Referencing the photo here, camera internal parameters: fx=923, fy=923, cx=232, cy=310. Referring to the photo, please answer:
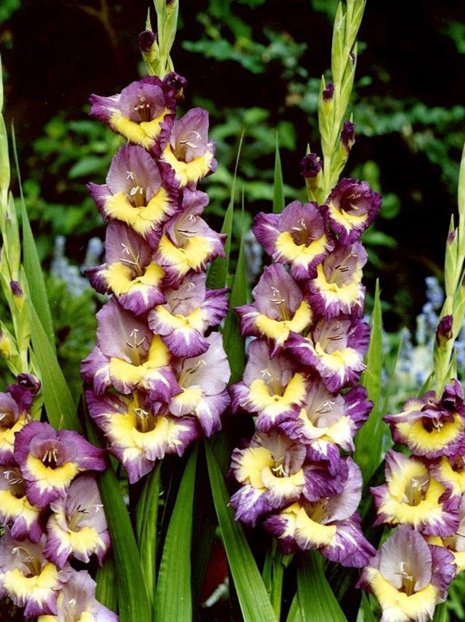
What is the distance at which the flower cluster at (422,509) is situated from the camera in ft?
3.18

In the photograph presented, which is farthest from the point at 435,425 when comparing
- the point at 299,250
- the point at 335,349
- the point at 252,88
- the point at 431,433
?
the point at 252,88

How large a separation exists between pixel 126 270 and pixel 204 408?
0.16 metres

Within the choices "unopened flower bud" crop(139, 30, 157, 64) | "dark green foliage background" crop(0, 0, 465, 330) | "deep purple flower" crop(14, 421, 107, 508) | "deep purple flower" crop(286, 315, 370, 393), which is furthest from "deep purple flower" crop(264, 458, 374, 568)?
"dark green foliage background" crop(0, 0, 465, 330)

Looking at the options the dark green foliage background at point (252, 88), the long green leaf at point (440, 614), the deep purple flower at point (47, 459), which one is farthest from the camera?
the dark green foliage background at point (252, 88)

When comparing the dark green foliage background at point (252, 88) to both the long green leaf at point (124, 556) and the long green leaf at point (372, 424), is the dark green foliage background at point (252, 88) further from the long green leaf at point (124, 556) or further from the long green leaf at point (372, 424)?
the long green leaf at point (124, 556)

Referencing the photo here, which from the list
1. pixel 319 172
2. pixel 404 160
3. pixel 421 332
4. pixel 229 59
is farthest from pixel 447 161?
pixel 319 172

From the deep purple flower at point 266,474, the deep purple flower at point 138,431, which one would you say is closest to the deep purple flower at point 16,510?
the deep purple flower at point 138,431

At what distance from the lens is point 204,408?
3.15 feet

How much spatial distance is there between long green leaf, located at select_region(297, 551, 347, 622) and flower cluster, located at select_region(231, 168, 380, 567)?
55 millimetres

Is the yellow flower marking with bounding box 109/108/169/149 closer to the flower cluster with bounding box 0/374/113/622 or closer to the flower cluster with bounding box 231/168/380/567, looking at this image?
the flower cluster with bounding box 231/168/380/567

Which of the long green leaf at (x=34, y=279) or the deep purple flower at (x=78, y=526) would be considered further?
the long green leaf at (x=34, y=279)

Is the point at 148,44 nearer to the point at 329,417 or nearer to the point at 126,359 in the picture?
the point at 126,359

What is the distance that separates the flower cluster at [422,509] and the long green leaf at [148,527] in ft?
0.76

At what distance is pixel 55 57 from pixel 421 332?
1.47 m
